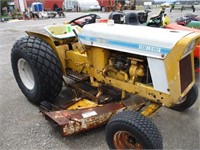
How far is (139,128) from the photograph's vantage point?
2.23m

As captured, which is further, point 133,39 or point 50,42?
point 50,42

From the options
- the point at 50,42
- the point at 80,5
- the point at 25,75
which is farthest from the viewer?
the point at 80,5

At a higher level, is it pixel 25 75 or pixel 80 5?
pixel 80 5

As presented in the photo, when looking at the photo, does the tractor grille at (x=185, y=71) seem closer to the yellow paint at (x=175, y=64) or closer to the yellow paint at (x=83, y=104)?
the yellow paint at (x=175, y=64)

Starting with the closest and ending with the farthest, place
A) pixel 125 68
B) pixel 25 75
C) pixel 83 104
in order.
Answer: pixel 125 68 < pixel 83 104 < pixel 25 75

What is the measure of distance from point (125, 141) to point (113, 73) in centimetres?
83

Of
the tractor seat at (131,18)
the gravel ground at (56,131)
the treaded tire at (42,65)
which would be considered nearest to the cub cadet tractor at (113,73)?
the treaded tire at (42,65)

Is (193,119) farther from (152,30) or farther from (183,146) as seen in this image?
(152,30)

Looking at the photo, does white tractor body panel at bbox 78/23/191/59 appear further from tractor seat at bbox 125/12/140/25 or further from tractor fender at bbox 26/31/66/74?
tractor seat at bbox 125/12/140/25

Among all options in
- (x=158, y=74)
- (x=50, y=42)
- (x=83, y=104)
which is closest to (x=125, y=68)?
(x=158, y=74)

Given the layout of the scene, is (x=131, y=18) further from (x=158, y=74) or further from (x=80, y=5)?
(x=80, y=5)

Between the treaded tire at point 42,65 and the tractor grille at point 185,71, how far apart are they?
5.11 feet

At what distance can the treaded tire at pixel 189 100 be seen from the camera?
10.3 feet

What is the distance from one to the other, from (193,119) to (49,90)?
1.88m
